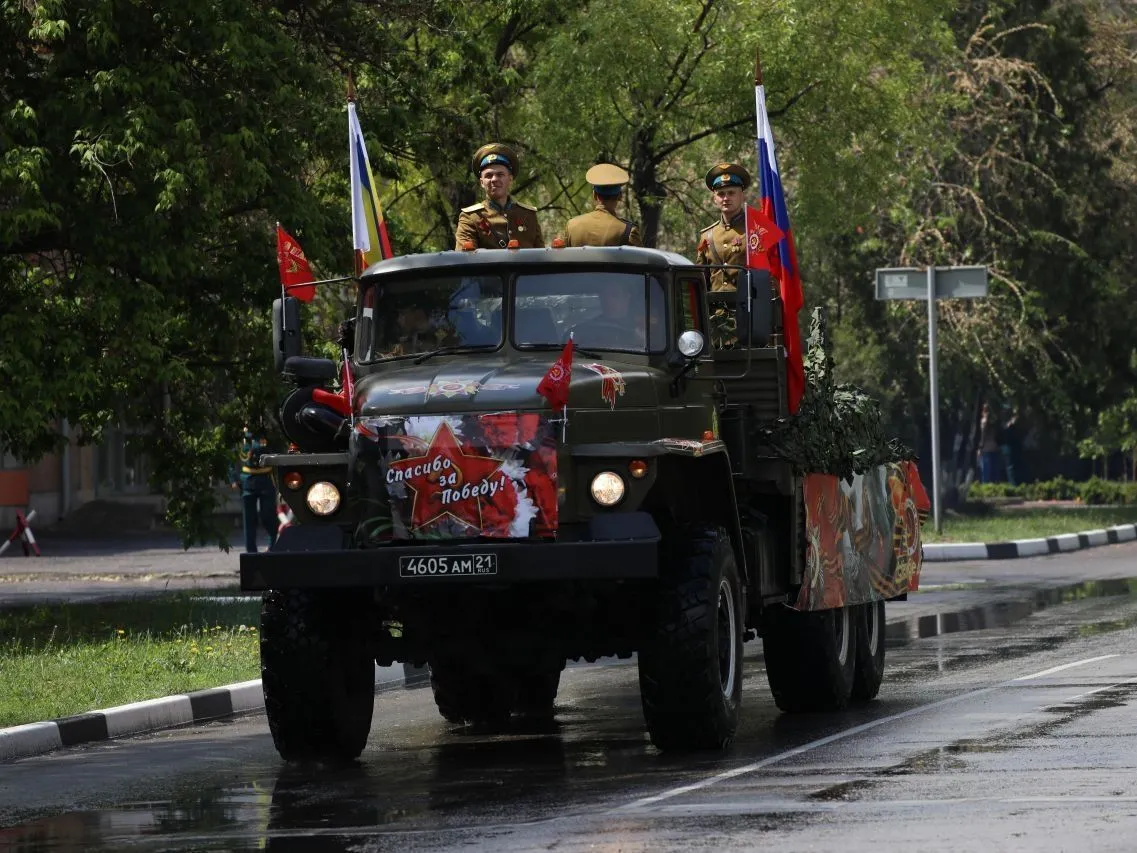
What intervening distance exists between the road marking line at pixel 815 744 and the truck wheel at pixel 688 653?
1.28ft

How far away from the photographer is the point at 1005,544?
31.5m

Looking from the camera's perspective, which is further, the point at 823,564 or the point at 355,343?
the point at 823,564

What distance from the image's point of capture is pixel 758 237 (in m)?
13.3

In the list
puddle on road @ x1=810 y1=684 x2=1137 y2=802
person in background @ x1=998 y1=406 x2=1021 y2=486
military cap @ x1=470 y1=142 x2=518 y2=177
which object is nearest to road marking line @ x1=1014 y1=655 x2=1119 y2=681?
puddle on road @ x1=810 y1=684 x2=1137 y2=802

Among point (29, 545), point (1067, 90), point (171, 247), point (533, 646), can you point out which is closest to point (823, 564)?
point (533, 646)

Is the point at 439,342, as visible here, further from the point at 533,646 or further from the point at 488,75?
the point at 488,75

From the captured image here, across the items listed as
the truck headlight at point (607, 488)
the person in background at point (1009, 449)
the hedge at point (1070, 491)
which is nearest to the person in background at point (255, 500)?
the truck headlight at point (607, 488)

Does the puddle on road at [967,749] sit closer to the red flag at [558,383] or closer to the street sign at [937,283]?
the red flag at [558,383]

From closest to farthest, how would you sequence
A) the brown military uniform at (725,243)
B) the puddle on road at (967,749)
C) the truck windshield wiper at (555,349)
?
the puddle on road at (967,749) → the truck windshield wiper at (555,349) → the brown military uniform at (725,243)

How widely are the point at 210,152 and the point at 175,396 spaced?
3.28 metres

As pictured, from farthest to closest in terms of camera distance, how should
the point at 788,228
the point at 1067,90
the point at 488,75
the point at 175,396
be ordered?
1. the point at 1067,90
2. the point at 488,75
3. the point at 175,396
4. the point at 788,228

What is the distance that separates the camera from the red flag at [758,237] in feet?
43.2

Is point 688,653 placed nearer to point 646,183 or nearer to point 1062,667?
point 1062,667

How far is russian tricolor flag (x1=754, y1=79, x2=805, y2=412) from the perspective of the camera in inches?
509
